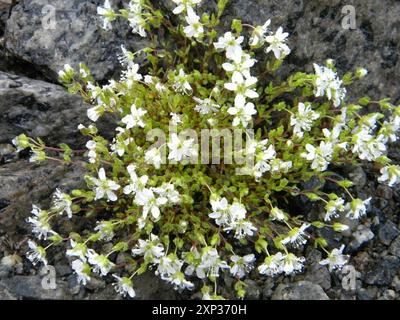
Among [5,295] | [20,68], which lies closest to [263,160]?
[5,295]

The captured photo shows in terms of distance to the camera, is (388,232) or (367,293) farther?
(388,232)

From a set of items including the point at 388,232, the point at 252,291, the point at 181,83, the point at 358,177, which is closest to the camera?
the point at 181,83

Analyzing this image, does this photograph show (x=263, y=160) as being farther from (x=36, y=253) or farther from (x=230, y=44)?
(x=36, y=253)

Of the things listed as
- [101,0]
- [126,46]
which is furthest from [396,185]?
[101,0]

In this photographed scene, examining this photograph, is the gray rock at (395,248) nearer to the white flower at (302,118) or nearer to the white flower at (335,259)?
the white flower at (335,259)

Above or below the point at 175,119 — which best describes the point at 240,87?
above

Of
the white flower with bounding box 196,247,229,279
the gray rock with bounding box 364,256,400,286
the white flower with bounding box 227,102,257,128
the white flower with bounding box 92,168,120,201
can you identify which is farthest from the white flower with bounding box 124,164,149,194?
the gray rock with bounding box 364,256,400,286

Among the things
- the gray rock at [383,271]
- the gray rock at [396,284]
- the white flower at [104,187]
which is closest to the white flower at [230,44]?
the white flower at [104,187]
